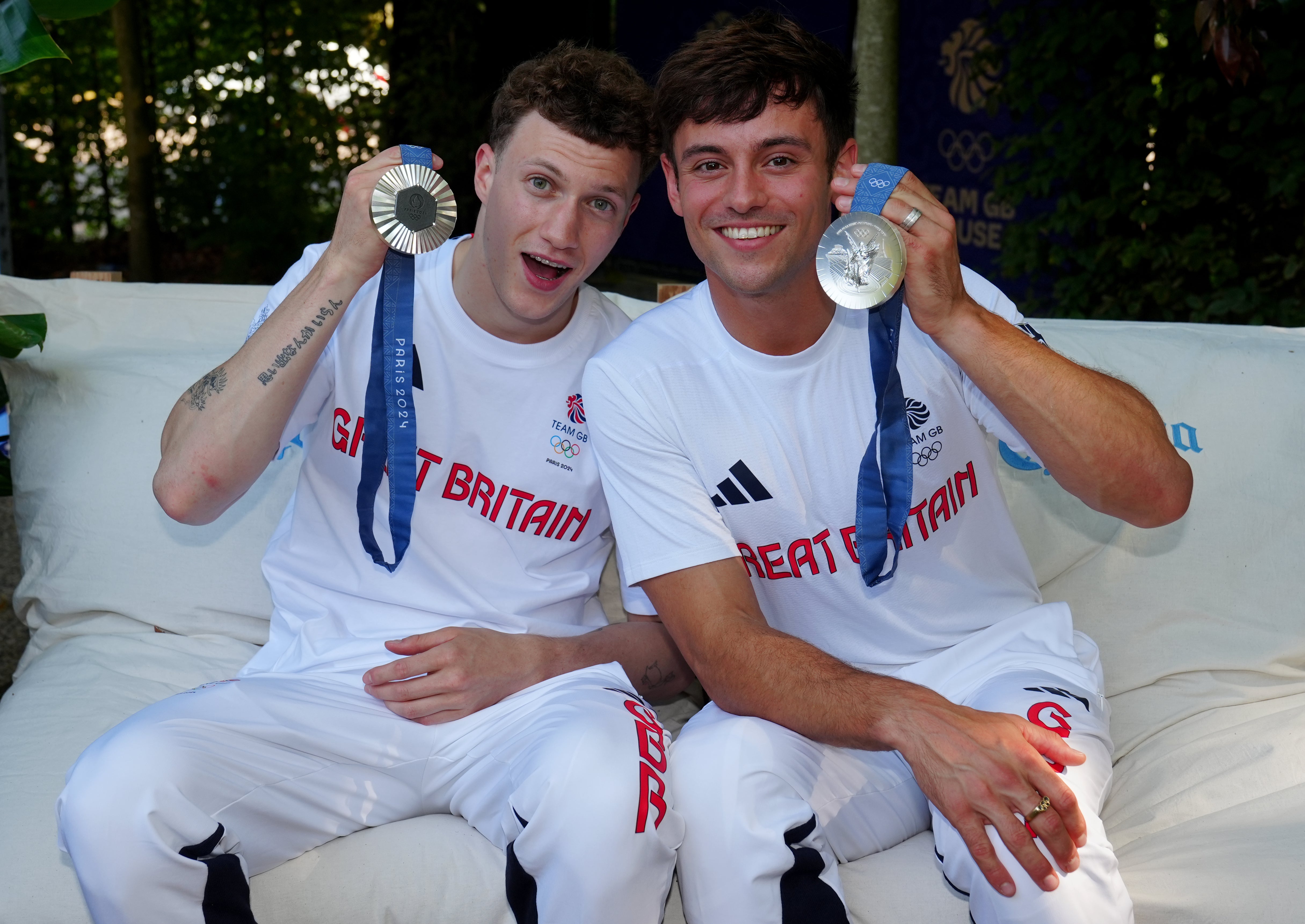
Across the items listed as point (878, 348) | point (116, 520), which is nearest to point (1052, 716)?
point (878, 348)

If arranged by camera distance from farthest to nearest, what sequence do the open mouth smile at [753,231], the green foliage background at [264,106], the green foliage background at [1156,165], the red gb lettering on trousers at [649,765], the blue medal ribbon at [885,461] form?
the green foliage background at [264,106] < the green foliage background at [1156,165] < the open mouth smile at [753,231] < the blue medal ribbon at [885,461] < the red gb lettering on trousers at [649,765]

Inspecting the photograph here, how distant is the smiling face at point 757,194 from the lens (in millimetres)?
2020

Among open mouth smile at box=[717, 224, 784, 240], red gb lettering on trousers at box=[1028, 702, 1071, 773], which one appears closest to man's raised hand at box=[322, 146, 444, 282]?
open mouth smile at box=[717, 224, 784, 240]

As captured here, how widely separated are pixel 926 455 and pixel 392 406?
1.01 m

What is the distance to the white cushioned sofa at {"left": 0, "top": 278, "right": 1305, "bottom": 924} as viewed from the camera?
209 centimetres

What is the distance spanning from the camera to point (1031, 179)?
4418mm

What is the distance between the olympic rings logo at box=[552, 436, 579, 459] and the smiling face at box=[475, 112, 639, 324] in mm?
240

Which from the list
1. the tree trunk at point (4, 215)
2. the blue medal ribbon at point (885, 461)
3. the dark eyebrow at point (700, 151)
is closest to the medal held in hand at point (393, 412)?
the dark eyebrow at point (700, 151)

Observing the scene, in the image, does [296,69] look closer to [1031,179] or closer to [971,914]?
[1031,179]

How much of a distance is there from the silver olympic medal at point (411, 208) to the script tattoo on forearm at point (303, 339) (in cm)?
16

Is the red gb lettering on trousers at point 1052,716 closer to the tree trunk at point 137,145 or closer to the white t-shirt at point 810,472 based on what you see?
the white t-shirt at point 810,472

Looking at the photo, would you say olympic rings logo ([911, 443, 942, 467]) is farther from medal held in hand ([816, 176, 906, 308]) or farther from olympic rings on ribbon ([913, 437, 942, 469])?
medal held in hand ([816, 176, 906, 308])

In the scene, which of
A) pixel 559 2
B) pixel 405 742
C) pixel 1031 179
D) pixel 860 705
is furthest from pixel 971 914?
pixel 559 2

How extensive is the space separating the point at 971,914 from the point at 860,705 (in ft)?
1.22
